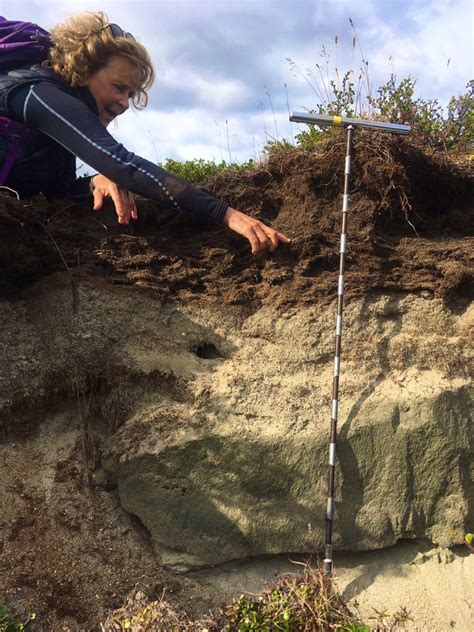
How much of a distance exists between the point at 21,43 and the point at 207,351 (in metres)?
2.92

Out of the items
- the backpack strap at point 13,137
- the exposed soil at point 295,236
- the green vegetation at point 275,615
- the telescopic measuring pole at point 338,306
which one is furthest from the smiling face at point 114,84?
the green vegetation at point 275,615

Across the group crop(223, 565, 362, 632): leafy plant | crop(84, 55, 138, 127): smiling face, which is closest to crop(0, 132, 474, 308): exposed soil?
crop(84, 55, 138, 127): smiling face

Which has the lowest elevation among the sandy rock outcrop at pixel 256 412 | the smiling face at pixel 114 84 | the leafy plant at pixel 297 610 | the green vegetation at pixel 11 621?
the green vegetation at pixel 11 621

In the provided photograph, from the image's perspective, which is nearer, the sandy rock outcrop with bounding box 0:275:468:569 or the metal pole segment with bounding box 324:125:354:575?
the metal pole segment with bounding box 324:125:354:575

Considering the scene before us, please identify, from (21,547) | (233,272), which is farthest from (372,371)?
(21,547)

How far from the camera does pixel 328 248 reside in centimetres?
489

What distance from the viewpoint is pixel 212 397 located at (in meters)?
4.23

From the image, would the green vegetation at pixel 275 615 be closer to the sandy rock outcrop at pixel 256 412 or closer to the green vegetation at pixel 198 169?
the sandy rock outcrop at pixel 256 412

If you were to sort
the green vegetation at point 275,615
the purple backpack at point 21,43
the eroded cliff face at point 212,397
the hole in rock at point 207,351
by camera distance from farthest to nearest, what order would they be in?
the hole in rock at point 207,351
the purple backpack at point 21,43
the eroded cliff face at point 212,397
the green vegetation at point 275,615

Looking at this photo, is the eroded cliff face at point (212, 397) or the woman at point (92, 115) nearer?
the eroded cliff face at point (212, 397)

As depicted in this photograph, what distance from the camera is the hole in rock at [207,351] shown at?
15.2ft

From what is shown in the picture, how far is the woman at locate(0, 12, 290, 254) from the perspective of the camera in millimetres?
4125

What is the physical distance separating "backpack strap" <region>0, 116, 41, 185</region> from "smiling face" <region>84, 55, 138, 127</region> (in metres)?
0.64

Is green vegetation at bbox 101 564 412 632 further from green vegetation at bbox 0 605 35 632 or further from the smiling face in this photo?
the smiling face
